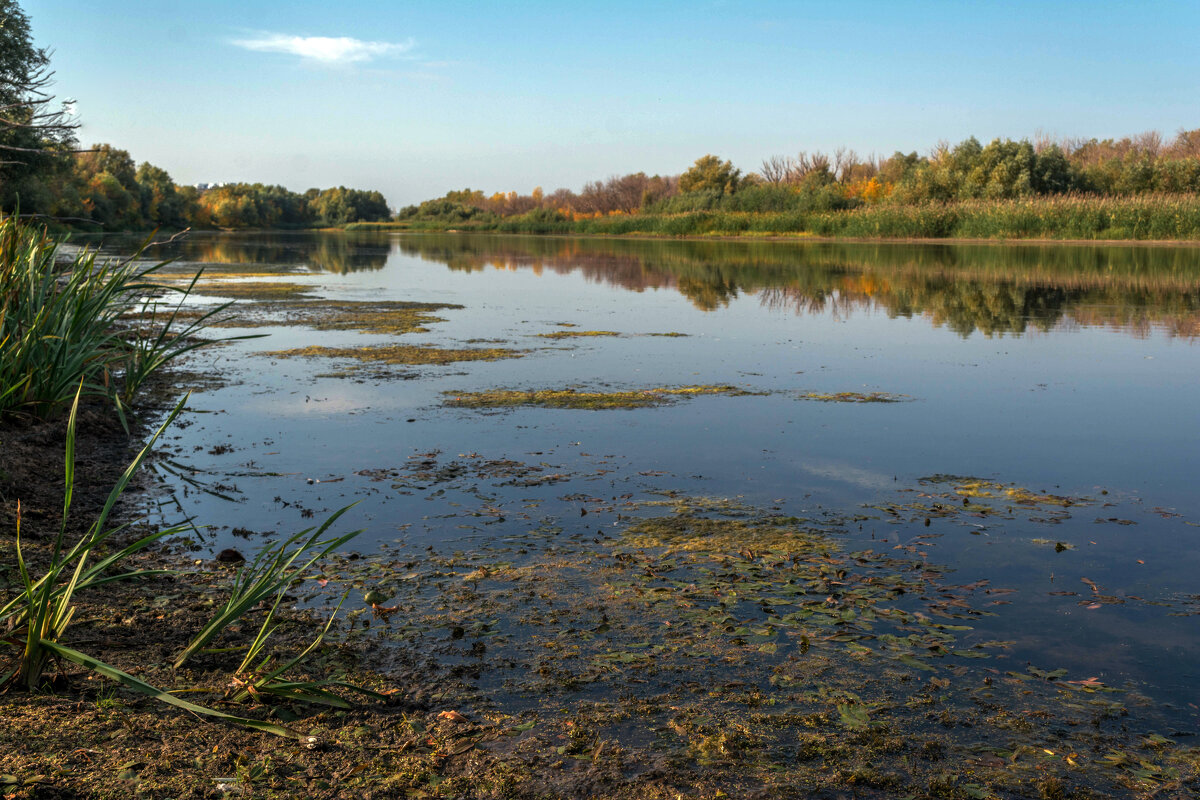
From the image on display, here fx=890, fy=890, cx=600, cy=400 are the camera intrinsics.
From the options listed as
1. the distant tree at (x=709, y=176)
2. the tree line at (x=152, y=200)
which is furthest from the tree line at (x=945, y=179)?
the tree line at (x=152, y=200)

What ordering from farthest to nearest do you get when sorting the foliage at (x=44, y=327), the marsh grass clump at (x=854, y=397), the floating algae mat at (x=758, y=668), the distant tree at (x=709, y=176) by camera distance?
1. the distant tree at (x=709, y=176)
2. the marsh grass clump at (x=854, y=397)
3. the foliage at (x=44, y=327)
4. the floating algae mat at (x=758, y=668)

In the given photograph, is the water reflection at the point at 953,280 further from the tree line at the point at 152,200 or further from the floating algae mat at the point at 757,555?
the tree line at the point at 152,200

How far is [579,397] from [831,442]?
8.20 feet

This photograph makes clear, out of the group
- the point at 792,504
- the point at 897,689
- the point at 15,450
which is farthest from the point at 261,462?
the point at 897,689

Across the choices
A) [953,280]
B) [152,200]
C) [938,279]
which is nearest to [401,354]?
[953,280]

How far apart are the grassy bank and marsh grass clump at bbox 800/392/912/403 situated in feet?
105

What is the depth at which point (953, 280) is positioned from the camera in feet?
67.2

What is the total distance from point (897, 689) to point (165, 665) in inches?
95.7

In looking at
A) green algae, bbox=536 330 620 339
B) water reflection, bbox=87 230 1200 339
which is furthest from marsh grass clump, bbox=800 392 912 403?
water reflection, bbox=87 230 1200 339

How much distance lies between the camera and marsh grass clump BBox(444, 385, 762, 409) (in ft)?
25.6

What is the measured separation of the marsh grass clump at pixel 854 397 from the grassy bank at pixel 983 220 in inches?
1254

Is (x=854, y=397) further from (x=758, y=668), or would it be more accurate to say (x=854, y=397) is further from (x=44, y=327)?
(x=44, y=327)

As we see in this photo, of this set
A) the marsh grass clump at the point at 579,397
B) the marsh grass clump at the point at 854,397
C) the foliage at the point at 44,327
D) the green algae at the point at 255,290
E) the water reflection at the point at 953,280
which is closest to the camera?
the foliage at the point at 44,327

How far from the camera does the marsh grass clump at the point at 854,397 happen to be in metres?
7.92
